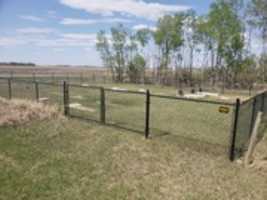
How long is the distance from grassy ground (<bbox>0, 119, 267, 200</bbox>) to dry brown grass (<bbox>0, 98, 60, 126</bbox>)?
89 cm

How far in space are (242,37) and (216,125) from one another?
18.1 metres

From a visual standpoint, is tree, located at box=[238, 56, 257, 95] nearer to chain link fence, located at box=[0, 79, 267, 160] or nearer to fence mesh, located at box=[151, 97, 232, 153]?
fence mesh, located at box=[151, 97, 232, 153]

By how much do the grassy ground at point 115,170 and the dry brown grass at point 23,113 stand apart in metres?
0.89

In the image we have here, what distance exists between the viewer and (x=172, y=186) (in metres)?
3.67

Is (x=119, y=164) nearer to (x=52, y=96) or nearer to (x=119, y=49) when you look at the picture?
(x=52, y=96)

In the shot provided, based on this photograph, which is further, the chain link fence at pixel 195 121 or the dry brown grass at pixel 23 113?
the dry brown grass at pixel 23 113

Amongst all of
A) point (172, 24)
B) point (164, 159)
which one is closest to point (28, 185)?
point (164, 159)

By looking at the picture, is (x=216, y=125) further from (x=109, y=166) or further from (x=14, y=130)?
(x=14, y=130)

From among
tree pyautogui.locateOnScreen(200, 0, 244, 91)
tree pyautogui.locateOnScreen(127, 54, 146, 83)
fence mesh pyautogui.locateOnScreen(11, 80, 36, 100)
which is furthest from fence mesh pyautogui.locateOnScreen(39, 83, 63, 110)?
tree pyautogui.locateOnScreen(127, 54, 146, 83)

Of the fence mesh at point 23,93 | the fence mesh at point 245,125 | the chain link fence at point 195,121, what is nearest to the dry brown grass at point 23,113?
the chain link fence at point 195,121

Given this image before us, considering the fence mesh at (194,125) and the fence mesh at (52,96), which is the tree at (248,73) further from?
the fence mesh at (52,96)

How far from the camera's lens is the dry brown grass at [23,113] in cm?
715

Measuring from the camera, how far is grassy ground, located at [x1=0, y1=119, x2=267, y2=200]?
3.44 meters

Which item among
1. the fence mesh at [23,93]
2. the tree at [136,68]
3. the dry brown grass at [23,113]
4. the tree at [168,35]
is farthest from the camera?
the tree at [136,68]
